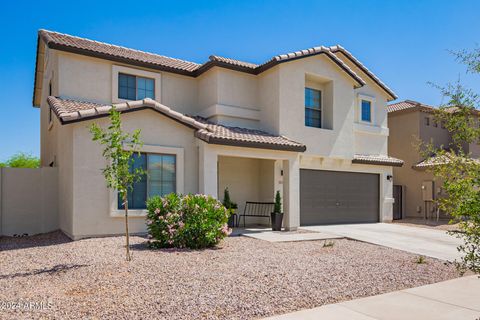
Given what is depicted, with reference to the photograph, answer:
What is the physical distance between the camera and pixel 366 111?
19.0m

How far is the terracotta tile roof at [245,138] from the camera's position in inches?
496

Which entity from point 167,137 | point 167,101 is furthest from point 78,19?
point 167,137

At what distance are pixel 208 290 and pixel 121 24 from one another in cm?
1189

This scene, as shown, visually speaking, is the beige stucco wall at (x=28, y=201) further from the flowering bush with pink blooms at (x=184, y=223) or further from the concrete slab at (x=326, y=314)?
the concrete slab at (x=326, y=314)

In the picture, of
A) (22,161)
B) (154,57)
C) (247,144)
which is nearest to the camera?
(247,144)

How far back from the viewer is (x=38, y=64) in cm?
1811

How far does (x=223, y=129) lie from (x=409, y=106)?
14.1 m

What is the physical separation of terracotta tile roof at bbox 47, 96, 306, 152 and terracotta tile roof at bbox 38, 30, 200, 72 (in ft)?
6.31

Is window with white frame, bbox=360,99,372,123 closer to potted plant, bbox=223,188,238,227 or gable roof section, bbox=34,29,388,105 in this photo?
gable roof section, bbox=34,29,388,105

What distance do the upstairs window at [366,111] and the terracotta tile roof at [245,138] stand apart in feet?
20.0

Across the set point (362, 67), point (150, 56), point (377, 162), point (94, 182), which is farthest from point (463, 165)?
point (362, 67)

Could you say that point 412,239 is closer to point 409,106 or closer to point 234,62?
point 234,62

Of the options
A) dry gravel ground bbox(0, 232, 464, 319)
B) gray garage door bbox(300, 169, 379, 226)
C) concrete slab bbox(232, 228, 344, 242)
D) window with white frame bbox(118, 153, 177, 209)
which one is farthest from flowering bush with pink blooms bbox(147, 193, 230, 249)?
gray garage door bbox(300, 169, 379, 226)

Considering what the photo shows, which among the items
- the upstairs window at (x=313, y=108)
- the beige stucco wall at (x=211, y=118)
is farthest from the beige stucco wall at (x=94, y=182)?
the upstairs window at (x=313, y=108)
